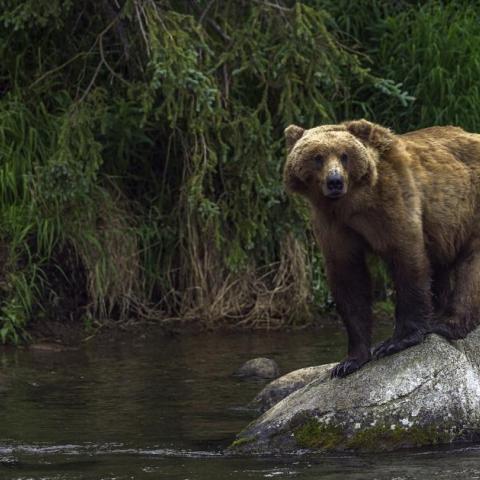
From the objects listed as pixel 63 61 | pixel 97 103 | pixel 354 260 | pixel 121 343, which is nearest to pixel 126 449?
pixel 354 260

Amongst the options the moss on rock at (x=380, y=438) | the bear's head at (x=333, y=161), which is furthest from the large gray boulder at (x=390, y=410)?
the bear's head at (x=333, y=161)

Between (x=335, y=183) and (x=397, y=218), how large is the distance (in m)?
0.44

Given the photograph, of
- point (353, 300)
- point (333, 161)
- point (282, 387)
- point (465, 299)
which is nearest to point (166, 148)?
point (282, 387)

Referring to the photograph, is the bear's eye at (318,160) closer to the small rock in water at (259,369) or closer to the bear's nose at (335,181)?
the bear's nose at (335,181)

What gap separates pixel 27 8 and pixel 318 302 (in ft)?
9.50

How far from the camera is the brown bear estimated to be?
22.2ft

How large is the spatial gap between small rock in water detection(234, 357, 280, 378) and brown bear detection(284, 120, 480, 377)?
6.21 feet

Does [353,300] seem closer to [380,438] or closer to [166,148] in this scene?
[380,438]

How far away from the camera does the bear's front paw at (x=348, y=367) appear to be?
715 cm

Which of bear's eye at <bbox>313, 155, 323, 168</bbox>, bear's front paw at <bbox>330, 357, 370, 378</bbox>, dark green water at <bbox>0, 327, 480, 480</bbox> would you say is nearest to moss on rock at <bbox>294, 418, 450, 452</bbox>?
dark green water at <bbox>0, 327, 480, 480</bbox>

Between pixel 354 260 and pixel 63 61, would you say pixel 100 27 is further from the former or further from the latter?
pixel 354 260

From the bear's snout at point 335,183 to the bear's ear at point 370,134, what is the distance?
382mm

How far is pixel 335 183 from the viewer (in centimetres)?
658

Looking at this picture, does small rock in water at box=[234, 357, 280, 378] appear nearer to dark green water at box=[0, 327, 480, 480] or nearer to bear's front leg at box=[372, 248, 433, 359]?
dark green water at box=[0, 327, 480, 480]
